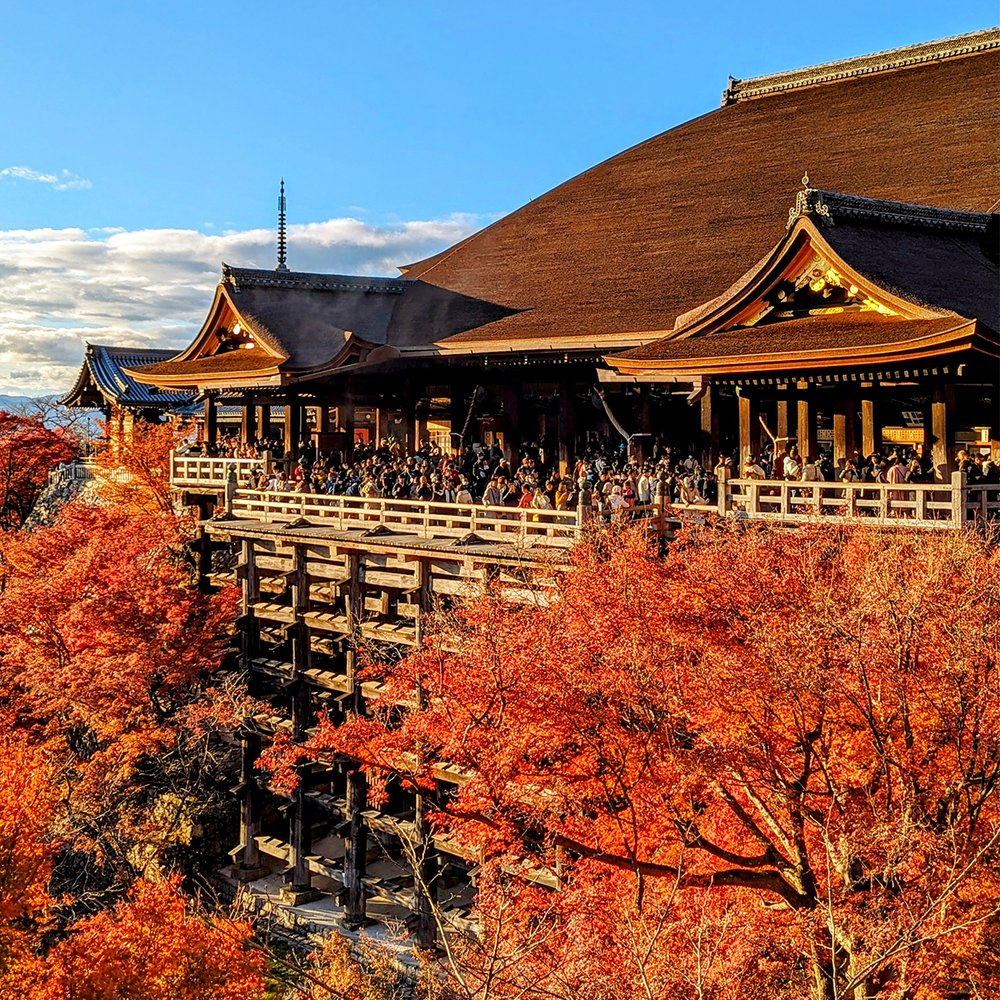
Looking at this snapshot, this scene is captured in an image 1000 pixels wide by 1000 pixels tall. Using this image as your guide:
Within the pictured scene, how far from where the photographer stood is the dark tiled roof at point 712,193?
954 inches

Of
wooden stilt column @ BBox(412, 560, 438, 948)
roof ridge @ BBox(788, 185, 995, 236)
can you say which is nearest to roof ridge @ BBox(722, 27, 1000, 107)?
roof ridge @ BBox(788, 185, 995, 236)

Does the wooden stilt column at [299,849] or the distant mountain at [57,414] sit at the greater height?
the distant mountain at [57,414]

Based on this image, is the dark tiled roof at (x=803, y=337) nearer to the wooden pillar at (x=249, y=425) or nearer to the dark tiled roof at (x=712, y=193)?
the dark tiled roof at (x=712, y=193)

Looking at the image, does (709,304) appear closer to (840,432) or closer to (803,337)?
(803,337)

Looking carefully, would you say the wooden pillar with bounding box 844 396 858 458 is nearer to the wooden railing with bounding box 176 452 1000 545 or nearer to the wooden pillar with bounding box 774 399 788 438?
the wooden pillar with bounding box 774 399 788 438

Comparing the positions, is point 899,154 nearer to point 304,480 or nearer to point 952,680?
point 304,480

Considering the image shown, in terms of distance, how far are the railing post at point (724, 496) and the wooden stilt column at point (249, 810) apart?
12.6 meters

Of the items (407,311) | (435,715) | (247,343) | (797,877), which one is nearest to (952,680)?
(797,877)

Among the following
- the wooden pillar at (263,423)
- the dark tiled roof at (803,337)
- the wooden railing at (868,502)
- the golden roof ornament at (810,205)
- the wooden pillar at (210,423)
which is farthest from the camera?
the wooden pillar at (263,423)

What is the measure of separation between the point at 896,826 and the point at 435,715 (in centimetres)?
780

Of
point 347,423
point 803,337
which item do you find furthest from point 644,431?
point 347,423

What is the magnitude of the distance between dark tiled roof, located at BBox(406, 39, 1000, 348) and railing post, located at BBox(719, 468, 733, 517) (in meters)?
5.23

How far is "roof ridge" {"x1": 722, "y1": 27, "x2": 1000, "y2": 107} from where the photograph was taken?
2841 centimetres

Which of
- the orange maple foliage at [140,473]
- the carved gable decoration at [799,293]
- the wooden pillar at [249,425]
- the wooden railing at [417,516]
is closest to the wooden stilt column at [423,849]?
the wooden railing at [417,516]
